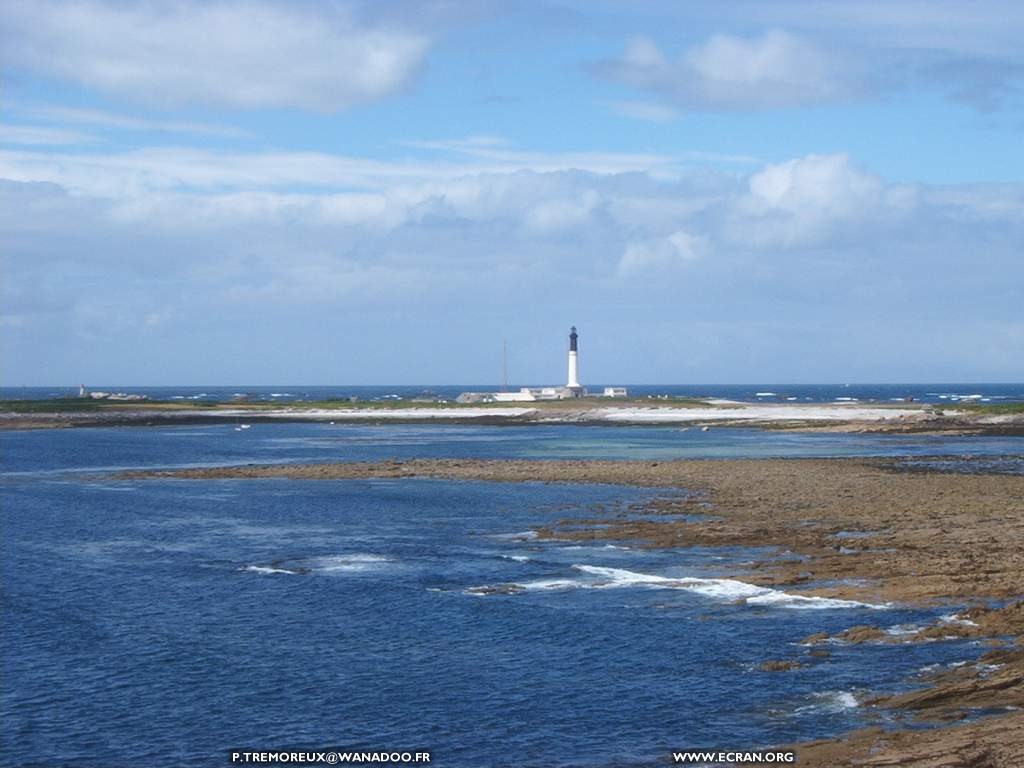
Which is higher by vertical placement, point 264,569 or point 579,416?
point 579,416

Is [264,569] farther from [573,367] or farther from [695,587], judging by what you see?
[573,367]

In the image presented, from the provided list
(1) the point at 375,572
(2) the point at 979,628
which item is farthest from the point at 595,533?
(2) the point at 979,628

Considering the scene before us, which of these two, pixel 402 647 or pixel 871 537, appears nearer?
pixel 402 647

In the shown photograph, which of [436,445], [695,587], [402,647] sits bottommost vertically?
[402,647]

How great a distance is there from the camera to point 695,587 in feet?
98.3

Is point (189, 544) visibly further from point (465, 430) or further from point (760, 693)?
point (465, 430)

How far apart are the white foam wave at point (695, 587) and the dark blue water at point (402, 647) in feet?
0.42

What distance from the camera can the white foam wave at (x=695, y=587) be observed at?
27.6 meters

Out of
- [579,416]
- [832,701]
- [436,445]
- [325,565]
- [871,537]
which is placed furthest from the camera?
[579,416]

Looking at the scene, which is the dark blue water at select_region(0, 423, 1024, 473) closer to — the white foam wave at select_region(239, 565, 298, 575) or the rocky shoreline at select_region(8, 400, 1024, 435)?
the rocky shoreline at select_region(8, 400, 1024, 435)

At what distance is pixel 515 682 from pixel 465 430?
93761 millimetres

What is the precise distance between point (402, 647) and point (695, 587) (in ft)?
28.4

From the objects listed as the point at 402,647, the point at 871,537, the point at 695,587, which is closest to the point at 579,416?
the point at 871,537

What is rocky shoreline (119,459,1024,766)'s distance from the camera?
17703mm
